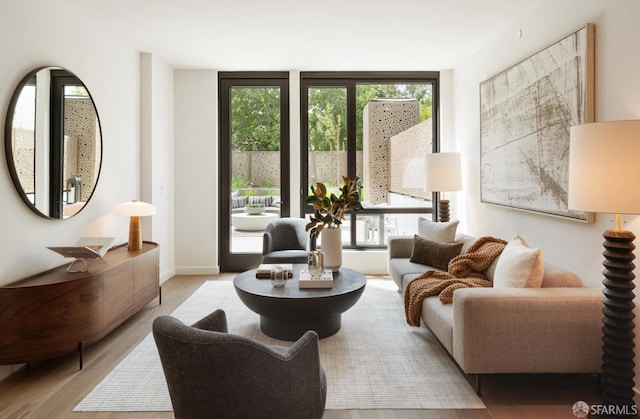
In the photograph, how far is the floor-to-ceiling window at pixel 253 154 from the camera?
5328 mm

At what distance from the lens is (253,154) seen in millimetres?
5367

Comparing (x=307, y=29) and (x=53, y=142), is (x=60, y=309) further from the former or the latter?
(x=307, y=29)

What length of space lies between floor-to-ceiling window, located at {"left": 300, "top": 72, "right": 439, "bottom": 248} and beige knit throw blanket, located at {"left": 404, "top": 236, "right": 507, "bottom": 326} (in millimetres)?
2097

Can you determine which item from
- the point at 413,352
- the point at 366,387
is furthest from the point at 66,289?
the point at 413,352

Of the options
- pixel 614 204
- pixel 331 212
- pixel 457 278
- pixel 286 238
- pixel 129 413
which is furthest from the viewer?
pixel 286 238

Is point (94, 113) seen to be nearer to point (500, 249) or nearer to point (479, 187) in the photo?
point (500, 249)

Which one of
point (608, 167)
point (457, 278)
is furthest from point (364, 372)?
point (608, 167)

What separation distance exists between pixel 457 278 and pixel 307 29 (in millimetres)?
2655

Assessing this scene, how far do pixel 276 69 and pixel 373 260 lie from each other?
9.25 ft

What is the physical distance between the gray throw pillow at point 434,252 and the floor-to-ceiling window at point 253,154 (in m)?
2.02

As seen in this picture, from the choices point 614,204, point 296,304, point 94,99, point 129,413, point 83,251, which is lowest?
point 129,413

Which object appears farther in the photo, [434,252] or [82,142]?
[434,252]

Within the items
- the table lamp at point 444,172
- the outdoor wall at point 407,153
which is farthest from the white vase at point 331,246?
the outdoor wall at point 407,153

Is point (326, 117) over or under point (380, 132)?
over
